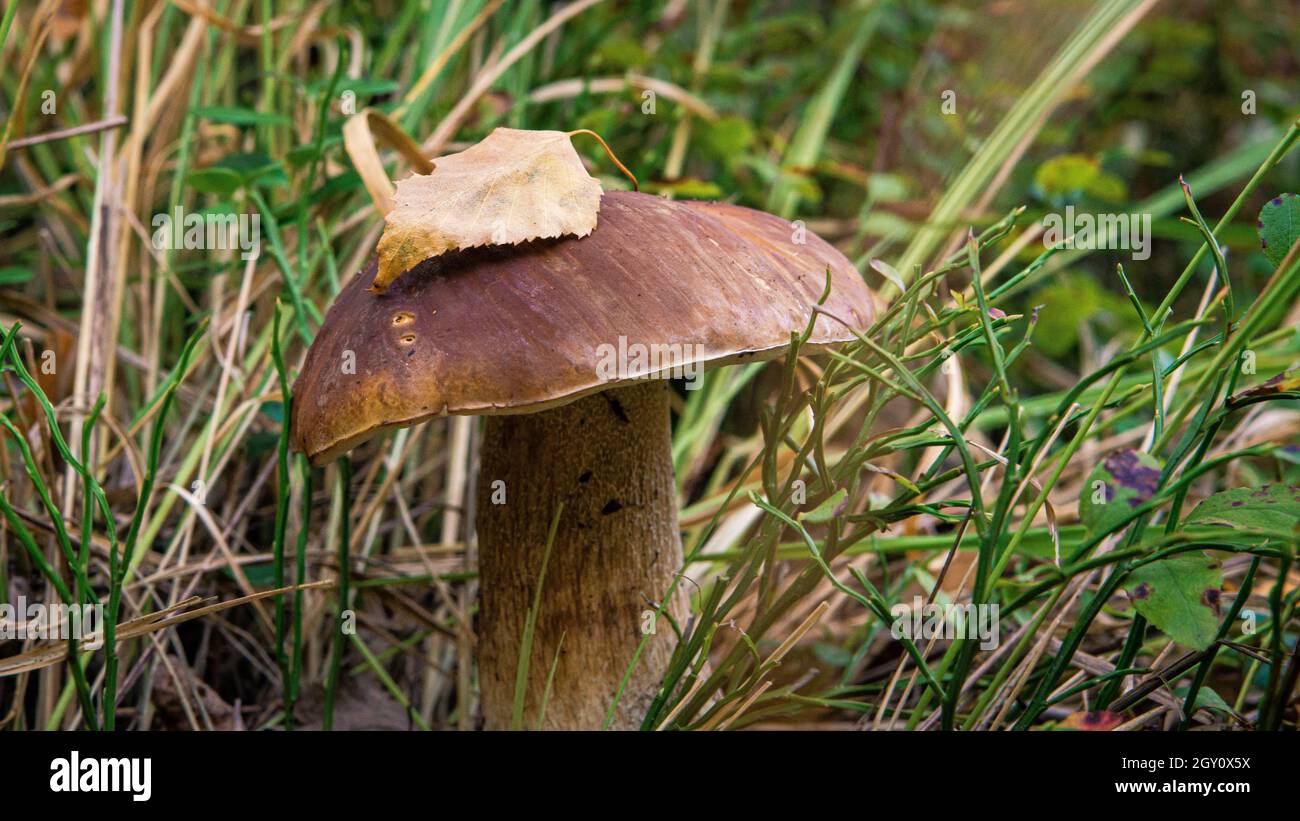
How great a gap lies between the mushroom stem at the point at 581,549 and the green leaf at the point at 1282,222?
1.81ft

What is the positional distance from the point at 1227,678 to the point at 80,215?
1.88 meters

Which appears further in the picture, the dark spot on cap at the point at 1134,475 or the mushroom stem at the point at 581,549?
the mushroom stem at the point at 581,549

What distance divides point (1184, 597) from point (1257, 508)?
3.3 inches

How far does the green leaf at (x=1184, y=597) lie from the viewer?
648mm

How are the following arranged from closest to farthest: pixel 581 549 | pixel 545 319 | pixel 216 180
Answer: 1. pixel 545 319
2. pixel 581 549
3. pixel 216 180

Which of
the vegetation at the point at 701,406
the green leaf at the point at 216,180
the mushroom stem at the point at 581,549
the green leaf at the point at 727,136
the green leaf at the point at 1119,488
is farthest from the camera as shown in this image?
the green leaf at the point at 727,136

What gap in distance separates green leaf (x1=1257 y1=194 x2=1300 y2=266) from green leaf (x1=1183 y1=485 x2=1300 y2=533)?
7.4 inches

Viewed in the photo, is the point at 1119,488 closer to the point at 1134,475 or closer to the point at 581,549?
the point at 1134,475

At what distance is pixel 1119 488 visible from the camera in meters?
0.64

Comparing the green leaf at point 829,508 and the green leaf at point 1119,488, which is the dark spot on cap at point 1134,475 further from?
the green leaf at point 829,508

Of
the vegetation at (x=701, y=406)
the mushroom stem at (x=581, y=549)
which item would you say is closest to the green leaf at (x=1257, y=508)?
the vegetation at (x=701, y=406)

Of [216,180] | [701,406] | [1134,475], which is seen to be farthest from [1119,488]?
[216,180]
